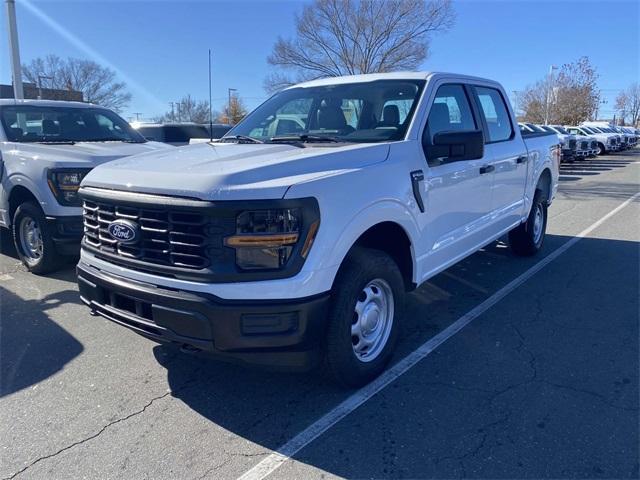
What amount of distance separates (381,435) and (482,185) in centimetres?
264

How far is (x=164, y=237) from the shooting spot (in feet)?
9.09

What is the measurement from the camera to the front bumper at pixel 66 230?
16.5 ft

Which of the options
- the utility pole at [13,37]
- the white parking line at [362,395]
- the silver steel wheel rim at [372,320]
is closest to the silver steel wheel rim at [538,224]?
the white parking line at [362,395]

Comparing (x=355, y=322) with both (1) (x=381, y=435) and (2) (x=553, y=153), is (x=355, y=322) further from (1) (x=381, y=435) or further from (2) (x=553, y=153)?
(2) (x=553, y=153)

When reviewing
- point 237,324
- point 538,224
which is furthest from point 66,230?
point 538,224

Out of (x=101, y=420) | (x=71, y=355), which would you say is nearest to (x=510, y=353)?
(x=101, y=420)

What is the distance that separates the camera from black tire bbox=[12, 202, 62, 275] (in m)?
5.20

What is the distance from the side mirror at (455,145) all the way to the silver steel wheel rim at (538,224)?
315 cm

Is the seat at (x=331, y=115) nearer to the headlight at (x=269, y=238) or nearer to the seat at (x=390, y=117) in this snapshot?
the seat at (x=390, y=117)

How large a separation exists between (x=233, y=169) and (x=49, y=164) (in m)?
3.17

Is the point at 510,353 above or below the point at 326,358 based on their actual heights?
below

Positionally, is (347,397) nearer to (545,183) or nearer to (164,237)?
(164,237)

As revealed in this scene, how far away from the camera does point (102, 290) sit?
10.2 ft

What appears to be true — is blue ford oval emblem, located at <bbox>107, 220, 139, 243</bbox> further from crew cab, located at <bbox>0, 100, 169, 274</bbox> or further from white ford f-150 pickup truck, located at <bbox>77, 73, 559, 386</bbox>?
crew cab, located at <bbox>0, 100, 169, 274</bbox>
